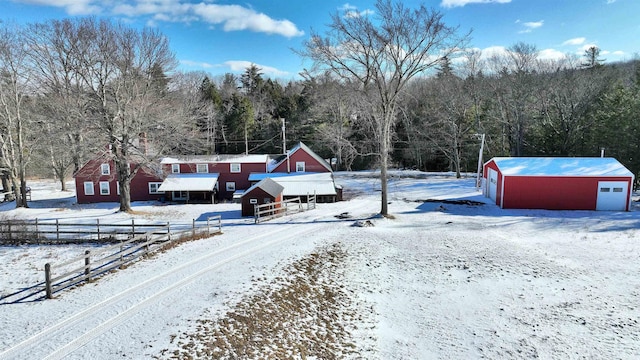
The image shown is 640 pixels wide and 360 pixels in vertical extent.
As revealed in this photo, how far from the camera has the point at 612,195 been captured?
85.1 feet

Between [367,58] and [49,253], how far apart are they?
18.5m

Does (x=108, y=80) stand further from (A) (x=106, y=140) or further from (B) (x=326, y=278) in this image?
(B) (x=326, y=278)

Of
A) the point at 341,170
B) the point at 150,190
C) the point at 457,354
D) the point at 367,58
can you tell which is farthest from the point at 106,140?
the point at 341,170

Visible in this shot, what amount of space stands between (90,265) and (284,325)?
700 centimetres

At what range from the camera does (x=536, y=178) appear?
87.2ft

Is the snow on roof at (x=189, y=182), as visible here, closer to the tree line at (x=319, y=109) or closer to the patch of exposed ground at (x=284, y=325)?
the tree line at (x=319, y=109)

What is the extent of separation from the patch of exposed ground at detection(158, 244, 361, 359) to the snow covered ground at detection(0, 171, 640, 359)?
1.8 inches

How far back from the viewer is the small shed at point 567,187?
2586 cm

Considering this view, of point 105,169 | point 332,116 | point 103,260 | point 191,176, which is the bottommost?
point 103,260

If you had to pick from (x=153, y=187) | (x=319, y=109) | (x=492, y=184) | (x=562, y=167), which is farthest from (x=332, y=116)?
(x=562, y=167)

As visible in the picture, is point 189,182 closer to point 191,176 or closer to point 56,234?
point 191,176

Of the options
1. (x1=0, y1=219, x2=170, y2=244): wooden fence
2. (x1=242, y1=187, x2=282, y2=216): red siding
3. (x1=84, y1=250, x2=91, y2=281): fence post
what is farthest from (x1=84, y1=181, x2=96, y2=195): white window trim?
(x1=84, y1=250, x2=91, y2=281): fence post

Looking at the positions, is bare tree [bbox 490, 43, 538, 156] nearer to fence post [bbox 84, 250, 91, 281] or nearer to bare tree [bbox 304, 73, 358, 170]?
bare tree [bbox 304, 73, 358, 170]

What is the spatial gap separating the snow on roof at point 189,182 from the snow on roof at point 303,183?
152 inches
